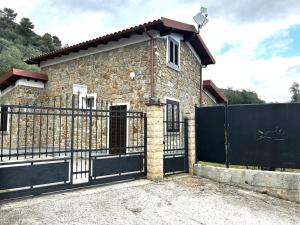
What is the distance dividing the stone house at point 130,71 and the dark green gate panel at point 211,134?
35.0 inches

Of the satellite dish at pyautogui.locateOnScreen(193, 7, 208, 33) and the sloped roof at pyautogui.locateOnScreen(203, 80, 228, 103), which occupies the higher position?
the satellite dish at pyautogui.locateOnScreen(193, 7, 208, 33)

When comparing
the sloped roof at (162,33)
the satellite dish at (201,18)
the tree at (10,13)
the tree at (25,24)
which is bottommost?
the sloped roof at (162,33)

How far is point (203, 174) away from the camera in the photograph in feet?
25.7

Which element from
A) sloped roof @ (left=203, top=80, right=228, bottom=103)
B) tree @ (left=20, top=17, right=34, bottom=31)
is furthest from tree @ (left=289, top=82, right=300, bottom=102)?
tree @ (left=20, top=17, right=34, bottom=31)

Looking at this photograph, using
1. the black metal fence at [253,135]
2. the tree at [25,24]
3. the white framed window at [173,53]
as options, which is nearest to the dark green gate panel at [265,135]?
the black metal fence at [253,135]

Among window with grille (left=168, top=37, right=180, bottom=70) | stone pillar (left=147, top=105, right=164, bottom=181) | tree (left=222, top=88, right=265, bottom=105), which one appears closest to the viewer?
stone pillar (left=147, top=105, right=164, bottom=181)

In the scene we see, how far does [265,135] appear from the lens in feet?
23.5

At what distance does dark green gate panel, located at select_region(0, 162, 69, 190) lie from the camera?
4984 millimetres

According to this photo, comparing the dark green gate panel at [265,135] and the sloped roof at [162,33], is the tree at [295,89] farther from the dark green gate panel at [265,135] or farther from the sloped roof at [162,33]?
the dark green gate panel at [265,135]

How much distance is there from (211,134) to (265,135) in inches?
58.4

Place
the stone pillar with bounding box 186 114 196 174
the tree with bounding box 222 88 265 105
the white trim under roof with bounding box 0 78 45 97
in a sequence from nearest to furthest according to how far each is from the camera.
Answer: the stone pillar with bounding box 186 114 196 174
the white trim under roof with bounding box 0 78 45 97
the tree with bounding box 222 88 265 105

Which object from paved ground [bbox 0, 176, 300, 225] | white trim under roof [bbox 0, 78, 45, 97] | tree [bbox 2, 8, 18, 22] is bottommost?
paved ground [bbox 0, 176, 300, 225]

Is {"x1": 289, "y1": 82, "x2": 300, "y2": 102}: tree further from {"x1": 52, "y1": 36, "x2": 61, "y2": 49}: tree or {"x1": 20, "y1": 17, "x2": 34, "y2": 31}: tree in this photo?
{"x1": 20, "y1": 17, "x2": 34, "y2": 31}: tree

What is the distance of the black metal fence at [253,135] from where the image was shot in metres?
6.95
